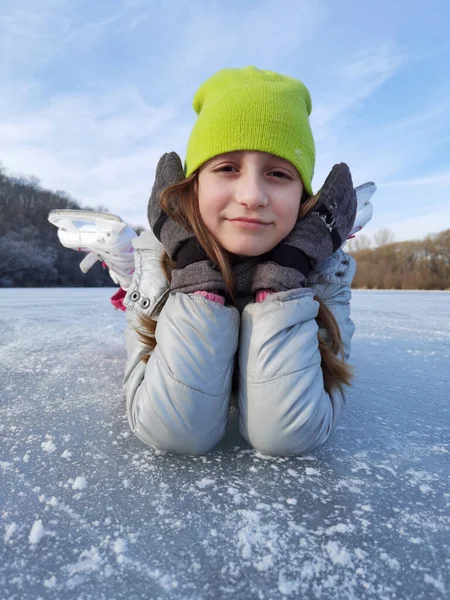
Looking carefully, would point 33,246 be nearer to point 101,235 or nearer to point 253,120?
point 101,235

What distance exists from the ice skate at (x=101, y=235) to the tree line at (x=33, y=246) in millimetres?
14293

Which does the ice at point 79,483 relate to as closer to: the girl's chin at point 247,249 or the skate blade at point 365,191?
the girl's chin at point 247,249

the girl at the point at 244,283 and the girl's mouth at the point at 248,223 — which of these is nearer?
the girl at the point at 244,283

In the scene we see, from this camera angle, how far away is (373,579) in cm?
30

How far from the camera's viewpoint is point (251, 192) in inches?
24.2

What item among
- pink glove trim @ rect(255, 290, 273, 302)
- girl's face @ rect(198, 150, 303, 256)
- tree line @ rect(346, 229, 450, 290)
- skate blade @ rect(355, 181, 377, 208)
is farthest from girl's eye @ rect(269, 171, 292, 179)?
tree line @ rect(346, 229, 450, 290)

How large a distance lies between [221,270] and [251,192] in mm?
146

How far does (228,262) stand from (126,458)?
0.37 m

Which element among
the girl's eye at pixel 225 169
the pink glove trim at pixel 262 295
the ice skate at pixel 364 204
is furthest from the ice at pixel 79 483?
the ice skate at pixel 364 204

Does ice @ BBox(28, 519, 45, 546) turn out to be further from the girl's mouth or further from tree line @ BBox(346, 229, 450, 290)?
tree line @ BBox(346, 229, 450, 290)

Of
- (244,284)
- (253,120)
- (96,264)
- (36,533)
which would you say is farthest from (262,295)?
(96,264)

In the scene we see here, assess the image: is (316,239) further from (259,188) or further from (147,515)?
(147,515)

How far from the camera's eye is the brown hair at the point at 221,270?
2.14ft

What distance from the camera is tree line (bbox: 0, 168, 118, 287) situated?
14.9 meters
